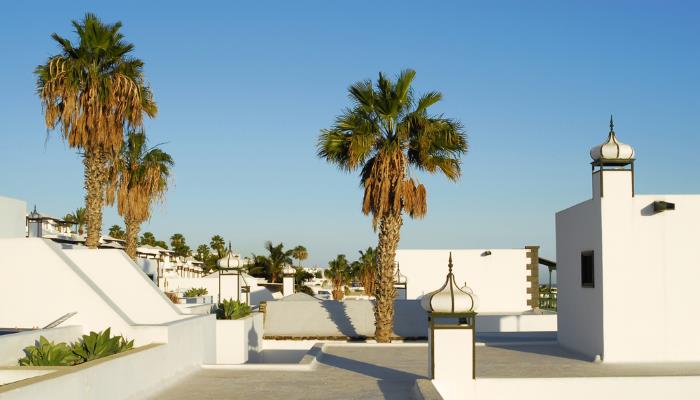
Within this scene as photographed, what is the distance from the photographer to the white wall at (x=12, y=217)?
→ 19.3m

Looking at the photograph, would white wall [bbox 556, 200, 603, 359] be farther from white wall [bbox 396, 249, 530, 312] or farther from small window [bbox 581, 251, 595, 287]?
white wall [bbox 396, 249, 530, 312]

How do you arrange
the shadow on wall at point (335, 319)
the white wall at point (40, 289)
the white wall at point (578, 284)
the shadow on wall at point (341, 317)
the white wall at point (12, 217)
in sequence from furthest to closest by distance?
1. the shadow on wall at point (341, 317)
2. the shadow on wall at point (335, 319)
3. the white wall at point (12, 217)
4. the white wall at point (578, 284)
5. the white wall at point (40, 289)

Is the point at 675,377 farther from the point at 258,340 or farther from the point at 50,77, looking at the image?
the point at 50,77

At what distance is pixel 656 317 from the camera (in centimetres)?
1499

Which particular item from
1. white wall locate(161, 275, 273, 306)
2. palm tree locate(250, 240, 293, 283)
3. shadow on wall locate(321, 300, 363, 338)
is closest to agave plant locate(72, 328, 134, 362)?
shadow on wall locate(321, 300, 363, 338)

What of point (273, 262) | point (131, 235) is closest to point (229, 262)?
point (131, 235)

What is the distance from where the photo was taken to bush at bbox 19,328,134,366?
10047 millimetres

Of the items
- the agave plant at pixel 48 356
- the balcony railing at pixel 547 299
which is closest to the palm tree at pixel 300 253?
the balcony railing at pixel 547 299

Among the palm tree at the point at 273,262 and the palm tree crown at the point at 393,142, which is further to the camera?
the palm tree at the point at 273,262

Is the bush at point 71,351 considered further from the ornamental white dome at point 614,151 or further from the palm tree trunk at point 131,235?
the palm tree trunk at point 131,235

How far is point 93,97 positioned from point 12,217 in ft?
12.4

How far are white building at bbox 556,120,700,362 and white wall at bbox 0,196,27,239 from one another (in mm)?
14364

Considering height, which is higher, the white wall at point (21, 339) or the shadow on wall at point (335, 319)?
the white wall at point (21, 339)

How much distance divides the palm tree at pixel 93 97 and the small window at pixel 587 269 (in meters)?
12.5
